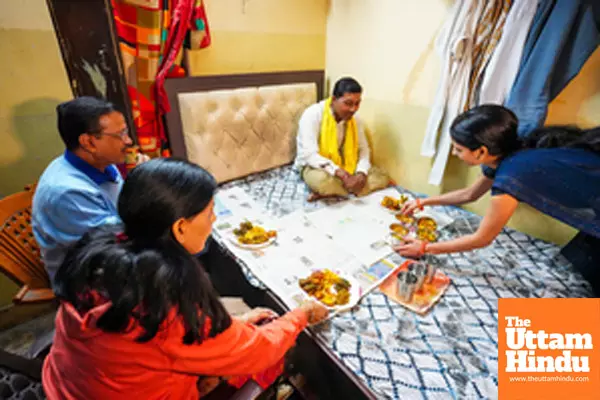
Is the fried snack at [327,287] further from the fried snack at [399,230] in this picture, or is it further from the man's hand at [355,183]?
the man's hand at [355,183]

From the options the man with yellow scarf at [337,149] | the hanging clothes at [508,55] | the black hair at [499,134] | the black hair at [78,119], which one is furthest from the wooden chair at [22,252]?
the hanging clothes at [508,55]

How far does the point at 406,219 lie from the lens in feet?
6.63

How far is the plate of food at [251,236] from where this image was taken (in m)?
1.68

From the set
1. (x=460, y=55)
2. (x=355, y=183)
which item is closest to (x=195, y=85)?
(x=355, y=183)

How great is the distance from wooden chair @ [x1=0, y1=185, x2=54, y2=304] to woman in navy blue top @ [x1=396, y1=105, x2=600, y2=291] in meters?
1.84

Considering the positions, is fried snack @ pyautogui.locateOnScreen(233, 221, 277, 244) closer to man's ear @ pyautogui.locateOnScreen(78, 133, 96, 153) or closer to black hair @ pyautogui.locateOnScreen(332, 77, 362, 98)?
man's ear @ pyautogui.locateOnScreen(78, 133, 96, 153)

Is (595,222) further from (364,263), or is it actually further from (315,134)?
(315,134)

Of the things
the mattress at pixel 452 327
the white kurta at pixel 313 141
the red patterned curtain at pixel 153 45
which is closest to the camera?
the mattress at pixel 452 327

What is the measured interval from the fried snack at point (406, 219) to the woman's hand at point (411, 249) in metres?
0.33

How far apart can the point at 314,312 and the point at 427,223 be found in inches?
44.1

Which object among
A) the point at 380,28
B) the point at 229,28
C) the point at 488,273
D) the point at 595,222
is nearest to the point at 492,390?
the point at 488,273

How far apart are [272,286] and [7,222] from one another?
1206 mm

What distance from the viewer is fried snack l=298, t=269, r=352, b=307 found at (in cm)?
133

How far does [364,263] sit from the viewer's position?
5.26ft
